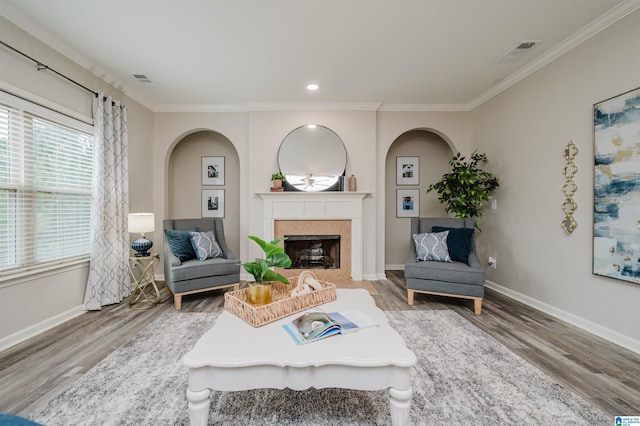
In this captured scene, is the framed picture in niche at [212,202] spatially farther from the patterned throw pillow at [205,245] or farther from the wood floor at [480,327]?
the wood floor at [480,327]

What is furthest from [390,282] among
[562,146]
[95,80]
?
[95,80]

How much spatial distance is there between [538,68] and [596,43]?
0.59m

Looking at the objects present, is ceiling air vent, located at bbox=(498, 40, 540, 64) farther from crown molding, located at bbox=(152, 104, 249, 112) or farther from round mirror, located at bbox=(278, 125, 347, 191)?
crown molding, located at bbox=(152, 104, 249, 112)

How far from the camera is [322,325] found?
57.0 inches

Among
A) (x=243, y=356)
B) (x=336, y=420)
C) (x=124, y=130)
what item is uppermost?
(x=124, y=130)

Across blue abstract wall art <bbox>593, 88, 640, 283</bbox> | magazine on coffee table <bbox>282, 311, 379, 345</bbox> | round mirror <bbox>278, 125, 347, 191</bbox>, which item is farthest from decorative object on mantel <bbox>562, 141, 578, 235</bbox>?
round mirror <bbox>278, 125, 347, 191</bbox>

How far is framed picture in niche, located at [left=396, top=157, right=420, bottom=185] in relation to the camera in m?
4.95

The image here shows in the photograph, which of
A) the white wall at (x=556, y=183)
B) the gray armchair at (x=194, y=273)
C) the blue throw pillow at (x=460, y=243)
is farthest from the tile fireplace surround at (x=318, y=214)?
the white wall at (x=556, y=183)

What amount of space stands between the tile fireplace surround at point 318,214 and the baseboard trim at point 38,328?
2.22 metres

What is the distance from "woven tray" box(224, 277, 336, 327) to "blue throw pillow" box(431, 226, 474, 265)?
77.3 inches

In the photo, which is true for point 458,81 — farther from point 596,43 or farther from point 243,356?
point 243,356

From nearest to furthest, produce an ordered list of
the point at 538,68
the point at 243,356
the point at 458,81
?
the point at 243,356 → the point at 538,68 → the point at 458,81

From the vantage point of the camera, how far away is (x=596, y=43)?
2.44 meters

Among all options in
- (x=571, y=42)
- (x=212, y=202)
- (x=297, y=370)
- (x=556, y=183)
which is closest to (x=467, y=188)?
(x=556, y=183)
